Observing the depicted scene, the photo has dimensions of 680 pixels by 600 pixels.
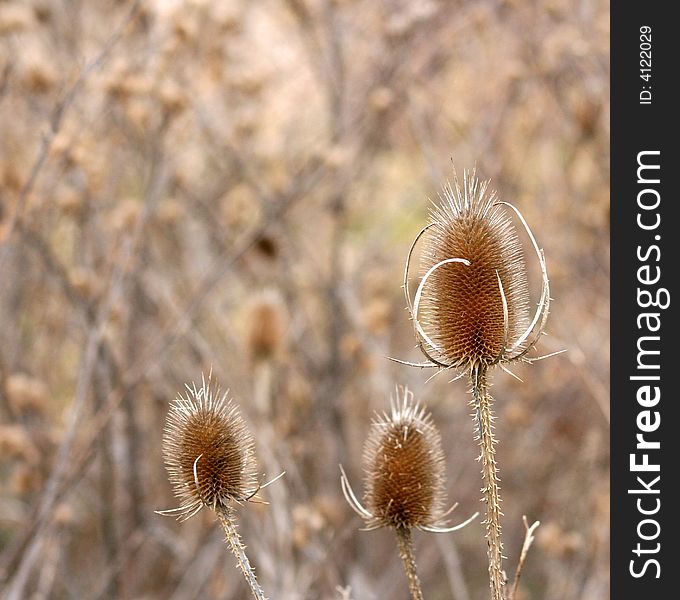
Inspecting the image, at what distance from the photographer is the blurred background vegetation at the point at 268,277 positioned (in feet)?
9.59

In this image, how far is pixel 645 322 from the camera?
2.27 metres

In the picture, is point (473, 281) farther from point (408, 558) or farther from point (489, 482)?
point (408, 558)

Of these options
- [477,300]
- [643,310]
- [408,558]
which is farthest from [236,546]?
[643,310]

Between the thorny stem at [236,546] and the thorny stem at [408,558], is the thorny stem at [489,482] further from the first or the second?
the thorny stem at [236,546]

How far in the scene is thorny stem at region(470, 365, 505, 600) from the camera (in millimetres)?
1177

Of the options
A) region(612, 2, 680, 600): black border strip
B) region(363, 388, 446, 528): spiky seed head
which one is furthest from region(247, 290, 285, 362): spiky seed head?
region(363, 388, 446, 528): spiky seed head

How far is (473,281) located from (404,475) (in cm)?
31

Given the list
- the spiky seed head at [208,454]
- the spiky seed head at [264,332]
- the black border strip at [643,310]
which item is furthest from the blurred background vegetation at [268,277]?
the spiky seed head at [208,454]

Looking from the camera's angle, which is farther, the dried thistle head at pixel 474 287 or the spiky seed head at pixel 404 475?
the spiky seed head at pixel 404 475

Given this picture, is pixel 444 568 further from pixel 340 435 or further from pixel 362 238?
pixel 362 238

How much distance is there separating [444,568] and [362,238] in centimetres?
216

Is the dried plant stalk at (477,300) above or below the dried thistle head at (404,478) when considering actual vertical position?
above

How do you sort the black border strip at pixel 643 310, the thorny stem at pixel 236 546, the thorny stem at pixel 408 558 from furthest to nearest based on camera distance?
1. the black border strip at pixel 643 310
2. the thorny stem at pixel 408 558
3. the thorny stem at pixel 236 546

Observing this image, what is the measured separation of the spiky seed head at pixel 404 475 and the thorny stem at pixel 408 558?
13mm
